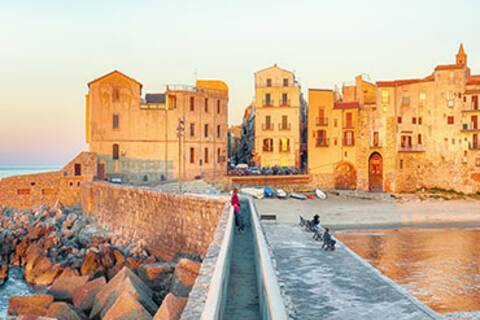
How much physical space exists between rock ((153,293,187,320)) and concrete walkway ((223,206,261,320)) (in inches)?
51.7

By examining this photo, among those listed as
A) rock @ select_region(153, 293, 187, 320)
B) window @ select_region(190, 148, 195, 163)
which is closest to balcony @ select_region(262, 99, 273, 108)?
window @ select_region(190, 148, 195, 163)

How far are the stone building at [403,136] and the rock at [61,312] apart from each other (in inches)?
1597

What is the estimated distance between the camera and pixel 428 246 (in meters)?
27.2

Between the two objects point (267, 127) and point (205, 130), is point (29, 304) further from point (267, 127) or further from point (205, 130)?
point (267, 127)

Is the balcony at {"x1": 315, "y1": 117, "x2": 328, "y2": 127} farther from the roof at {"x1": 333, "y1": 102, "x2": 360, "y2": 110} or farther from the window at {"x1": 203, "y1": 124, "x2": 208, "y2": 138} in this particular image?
the window at {"x1": 203, "y1": 124, "x2": 208, "y2": 138}

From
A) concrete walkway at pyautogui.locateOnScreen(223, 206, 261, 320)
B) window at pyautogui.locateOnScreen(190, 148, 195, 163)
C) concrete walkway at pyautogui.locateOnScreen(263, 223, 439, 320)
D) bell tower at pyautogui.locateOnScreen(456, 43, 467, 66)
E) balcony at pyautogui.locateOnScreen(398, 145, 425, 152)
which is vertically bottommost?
concrete walkway at pyautogui.locateOnScreen(263, 223, 439, 320)

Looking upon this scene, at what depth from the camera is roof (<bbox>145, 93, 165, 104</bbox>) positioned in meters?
53.2

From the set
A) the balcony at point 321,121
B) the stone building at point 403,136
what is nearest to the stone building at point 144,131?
the balcony at point 321,121

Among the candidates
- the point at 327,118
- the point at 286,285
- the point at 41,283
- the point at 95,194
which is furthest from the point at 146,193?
the point at 327,118

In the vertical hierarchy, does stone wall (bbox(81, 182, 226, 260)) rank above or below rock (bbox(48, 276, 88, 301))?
above

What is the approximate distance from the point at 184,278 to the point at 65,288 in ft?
14.4

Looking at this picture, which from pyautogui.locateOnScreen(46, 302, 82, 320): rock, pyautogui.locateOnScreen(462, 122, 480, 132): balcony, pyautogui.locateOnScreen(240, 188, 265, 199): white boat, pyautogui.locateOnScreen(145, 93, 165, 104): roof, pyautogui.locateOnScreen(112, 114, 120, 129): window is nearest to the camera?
pyautogui.locateOnScreen(46, 302, 82, 320): rock

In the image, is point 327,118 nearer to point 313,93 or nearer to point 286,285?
point 313,93

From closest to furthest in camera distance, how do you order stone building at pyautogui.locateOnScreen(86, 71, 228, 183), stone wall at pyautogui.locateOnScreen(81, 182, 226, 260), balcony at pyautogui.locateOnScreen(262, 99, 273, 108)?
stone wall at pyautogui.locateOnScreen(81, 182, 226, 260), stone building at pyautogui.locateOnScreen(86, 71, 228, 183), balcony at pyautogui.locateOnScreen(262, 99, 273, 108)
